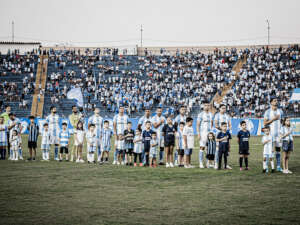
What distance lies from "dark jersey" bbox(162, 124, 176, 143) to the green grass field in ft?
5.55

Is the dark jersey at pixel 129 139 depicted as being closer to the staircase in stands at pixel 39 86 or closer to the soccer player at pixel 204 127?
the soccer player at pixel 204 127

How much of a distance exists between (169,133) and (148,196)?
6.11 metres

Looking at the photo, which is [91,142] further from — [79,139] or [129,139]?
[129,139]

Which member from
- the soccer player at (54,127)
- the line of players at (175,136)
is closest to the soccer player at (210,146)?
the line of players at (175,136)

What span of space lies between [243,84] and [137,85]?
11.6 m

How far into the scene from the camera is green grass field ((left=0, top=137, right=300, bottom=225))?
709 centimetres

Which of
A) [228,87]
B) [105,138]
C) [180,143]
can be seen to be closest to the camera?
[180,143]

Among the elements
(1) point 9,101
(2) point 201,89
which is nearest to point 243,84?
(2) point 201,89

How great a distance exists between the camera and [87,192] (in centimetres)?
941

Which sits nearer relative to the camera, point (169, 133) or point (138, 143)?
point (169, 133)

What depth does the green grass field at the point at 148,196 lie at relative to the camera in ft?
23.2

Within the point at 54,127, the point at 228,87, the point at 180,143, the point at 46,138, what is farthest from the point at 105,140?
the point at 228,87

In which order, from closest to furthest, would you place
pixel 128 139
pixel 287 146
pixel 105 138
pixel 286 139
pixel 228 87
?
pixel 287 146 → pixel 286 139 → pixel 128 139 → pixel 105 138 → pixel 228 87

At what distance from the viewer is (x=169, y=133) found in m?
14.9
